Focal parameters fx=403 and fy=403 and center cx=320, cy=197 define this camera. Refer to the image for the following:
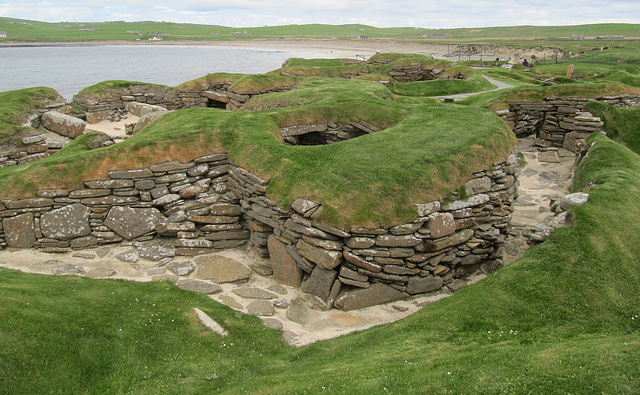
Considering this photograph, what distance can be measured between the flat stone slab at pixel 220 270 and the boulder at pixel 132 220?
1.98 meters

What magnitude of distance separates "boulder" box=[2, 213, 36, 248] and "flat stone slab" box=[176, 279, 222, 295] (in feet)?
16.5

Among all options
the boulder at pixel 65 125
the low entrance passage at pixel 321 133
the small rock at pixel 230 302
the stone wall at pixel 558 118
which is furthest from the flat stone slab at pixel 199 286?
the stone wall at pixel 558 118

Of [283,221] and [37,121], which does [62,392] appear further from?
[37,121]

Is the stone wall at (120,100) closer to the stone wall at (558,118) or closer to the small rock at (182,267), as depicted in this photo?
the small rock at (182,267)

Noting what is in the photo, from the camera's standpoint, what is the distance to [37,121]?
69.8ft

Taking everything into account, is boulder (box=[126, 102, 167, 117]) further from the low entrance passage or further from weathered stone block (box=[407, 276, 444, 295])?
weathered stone block (box=[407, 276, 444, 295])

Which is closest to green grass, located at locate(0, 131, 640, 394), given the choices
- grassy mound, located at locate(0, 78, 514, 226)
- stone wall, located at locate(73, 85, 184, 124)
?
grassy mound, located at locate(0, 78, 514, 226)

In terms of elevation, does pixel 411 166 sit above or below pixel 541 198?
above

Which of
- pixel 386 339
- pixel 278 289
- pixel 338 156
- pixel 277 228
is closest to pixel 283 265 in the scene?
pixel 278 289

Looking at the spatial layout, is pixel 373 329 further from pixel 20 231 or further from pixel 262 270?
pixel 20 231

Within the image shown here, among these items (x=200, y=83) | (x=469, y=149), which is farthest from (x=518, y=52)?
(x=469, y=149)

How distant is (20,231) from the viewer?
11.8 meters

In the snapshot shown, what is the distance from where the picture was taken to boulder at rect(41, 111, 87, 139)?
20078 mm

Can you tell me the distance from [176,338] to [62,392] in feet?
6.90
